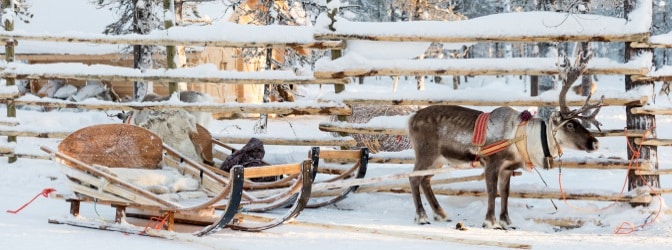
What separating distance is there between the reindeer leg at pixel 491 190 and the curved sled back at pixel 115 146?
2.75 meters

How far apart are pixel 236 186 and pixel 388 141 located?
10.2 meters

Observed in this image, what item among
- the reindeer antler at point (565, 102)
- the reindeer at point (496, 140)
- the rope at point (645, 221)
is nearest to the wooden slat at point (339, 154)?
the reindeer at point (496, 140)

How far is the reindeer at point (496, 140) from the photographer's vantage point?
6.76 meters

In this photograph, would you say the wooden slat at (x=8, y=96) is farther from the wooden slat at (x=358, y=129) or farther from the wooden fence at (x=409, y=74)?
the wooden slat at (x=358, y=129)

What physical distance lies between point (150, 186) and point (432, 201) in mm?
2354

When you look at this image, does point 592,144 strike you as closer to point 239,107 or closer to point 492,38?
point 492,38

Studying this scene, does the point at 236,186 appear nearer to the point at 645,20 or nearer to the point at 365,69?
the point at 365,69

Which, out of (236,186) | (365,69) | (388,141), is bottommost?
(388,141)

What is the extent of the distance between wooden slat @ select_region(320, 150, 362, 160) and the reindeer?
510mm

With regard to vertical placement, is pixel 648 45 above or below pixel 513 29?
below

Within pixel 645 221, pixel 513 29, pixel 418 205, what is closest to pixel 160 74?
pixel 418 205

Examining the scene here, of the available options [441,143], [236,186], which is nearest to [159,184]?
[236,186]

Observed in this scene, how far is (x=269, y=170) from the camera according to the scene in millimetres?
5980

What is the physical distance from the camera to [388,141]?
1580 cm
